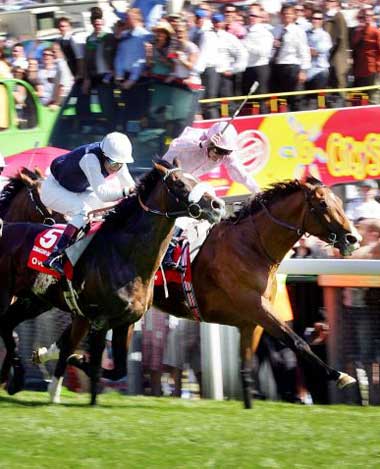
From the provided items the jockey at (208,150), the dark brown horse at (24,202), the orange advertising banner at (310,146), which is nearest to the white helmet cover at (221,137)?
the jockey at (208,150)

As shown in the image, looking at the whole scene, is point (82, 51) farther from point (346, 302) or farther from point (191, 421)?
point (191, 421)

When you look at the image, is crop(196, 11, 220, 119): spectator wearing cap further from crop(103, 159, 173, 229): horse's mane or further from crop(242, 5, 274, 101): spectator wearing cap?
crop(103, 159, 173, 229): horse's mane

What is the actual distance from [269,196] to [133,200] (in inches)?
42.6

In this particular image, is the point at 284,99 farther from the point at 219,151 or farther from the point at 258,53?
the point at 219,151

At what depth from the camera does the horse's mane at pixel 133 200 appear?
804 centimetres

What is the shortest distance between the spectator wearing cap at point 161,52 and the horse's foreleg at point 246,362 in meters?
4.38

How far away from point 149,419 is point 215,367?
1.68m

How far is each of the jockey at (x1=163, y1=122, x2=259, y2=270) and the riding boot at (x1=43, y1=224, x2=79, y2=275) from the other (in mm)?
1066

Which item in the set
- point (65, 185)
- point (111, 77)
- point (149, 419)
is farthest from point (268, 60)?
point (149, 419)

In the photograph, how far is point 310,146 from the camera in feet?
39.2

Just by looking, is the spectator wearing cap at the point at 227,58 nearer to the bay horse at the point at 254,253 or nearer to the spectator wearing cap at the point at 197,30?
the spectator wearing cap at the point at 197,30

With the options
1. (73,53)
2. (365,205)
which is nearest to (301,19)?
(365,205)

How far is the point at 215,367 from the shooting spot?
907 cm

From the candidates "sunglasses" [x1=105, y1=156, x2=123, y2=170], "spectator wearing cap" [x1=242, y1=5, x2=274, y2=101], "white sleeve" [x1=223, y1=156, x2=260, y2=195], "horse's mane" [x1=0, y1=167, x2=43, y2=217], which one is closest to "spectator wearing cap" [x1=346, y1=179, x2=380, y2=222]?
"spectator wearing cap" [x1=242, y1=5, x2=274, y2=101]
